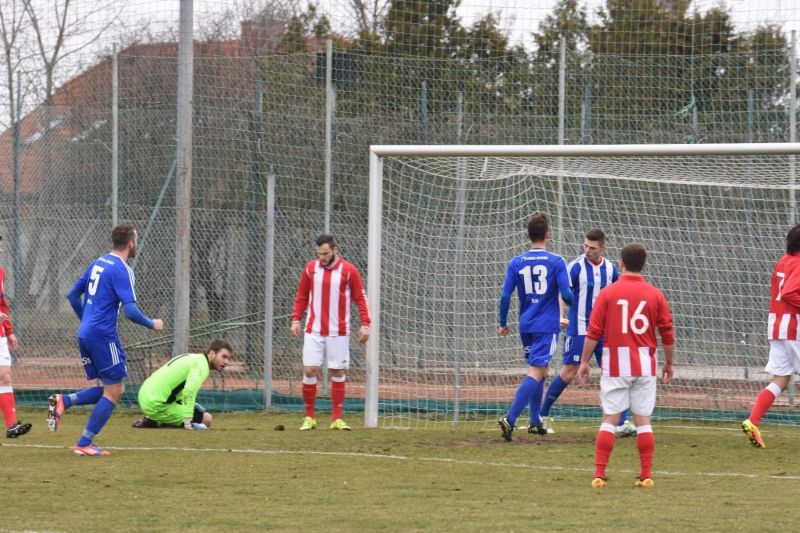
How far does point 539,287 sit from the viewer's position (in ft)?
33.9

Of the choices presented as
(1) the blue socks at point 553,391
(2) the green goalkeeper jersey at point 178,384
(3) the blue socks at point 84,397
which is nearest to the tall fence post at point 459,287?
(1) the blue socks at point 553,391

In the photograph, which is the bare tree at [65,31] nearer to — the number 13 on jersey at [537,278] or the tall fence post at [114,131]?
the tall fence post at [114,131]

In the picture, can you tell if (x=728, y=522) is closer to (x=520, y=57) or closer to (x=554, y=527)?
(x=554, y=527)

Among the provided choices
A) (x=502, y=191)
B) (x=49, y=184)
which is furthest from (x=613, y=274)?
(x=49, y=184)

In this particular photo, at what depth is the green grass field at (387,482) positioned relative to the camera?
6.22m

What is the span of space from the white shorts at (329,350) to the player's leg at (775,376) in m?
3.79

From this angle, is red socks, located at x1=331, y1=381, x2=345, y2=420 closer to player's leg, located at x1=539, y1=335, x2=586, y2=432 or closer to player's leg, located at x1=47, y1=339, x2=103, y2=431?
player's leg, located at x1=539, y1=335, x2=586, y2=432

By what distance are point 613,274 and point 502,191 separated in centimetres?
200

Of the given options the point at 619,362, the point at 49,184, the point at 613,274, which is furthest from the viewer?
the point at 49,184

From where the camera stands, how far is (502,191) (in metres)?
12.3

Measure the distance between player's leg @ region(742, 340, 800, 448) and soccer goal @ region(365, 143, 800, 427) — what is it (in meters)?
2.27

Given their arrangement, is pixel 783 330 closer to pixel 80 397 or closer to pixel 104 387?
pixel 104 387

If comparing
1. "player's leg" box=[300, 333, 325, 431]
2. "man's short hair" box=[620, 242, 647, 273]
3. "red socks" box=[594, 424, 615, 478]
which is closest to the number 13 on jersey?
"player's leg" box=[300, 333, 325, 431]

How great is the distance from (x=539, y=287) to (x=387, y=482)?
10.4 ft
